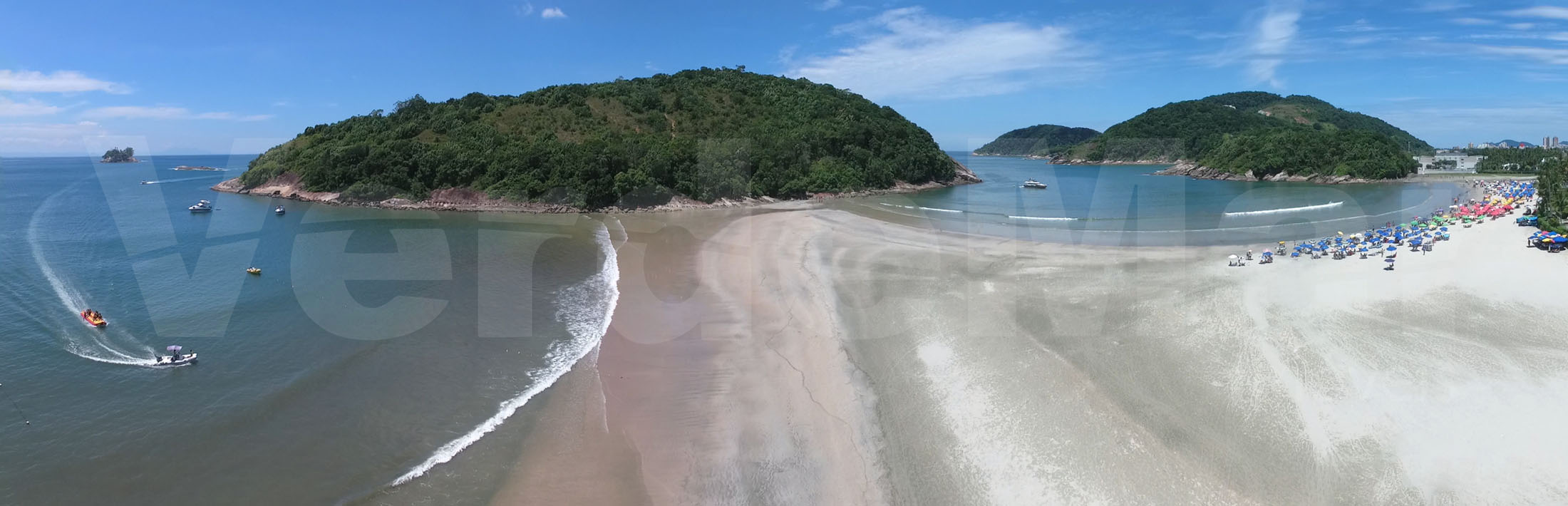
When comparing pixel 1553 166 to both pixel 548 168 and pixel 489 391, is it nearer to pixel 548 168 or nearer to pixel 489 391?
pixel 489 391

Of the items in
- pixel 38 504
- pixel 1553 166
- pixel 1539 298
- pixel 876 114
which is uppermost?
pixel 876 114

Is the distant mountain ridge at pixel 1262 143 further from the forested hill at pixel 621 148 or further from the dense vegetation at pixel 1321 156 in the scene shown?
the forested hill at pixel 621 148

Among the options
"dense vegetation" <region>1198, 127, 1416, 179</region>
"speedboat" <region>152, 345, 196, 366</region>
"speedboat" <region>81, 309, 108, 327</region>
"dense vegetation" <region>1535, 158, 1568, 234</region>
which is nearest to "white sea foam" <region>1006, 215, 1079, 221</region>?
"dense vegetation" <region>1535, 158, 1568, 234</region>

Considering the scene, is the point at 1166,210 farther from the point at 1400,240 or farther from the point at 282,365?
the point at 282,365

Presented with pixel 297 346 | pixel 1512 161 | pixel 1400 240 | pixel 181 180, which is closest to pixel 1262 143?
pixel 1512 161

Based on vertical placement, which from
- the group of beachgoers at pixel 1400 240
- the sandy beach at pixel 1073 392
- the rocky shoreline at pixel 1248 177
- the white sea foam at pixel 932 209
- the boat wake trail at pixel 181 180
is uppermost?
the boat wake trail at pixel 181 180

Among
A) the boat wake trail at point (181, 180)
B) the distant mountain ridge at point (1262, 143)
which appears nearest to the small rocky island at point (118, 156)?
the boat wake trail at point (181, 180)

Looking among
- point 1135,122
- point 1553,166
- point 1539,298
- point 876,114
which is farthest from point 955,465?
point 1135,122

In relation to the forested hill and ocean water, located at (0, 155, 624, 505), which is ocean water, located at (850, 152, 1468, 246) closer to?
the forested hill
